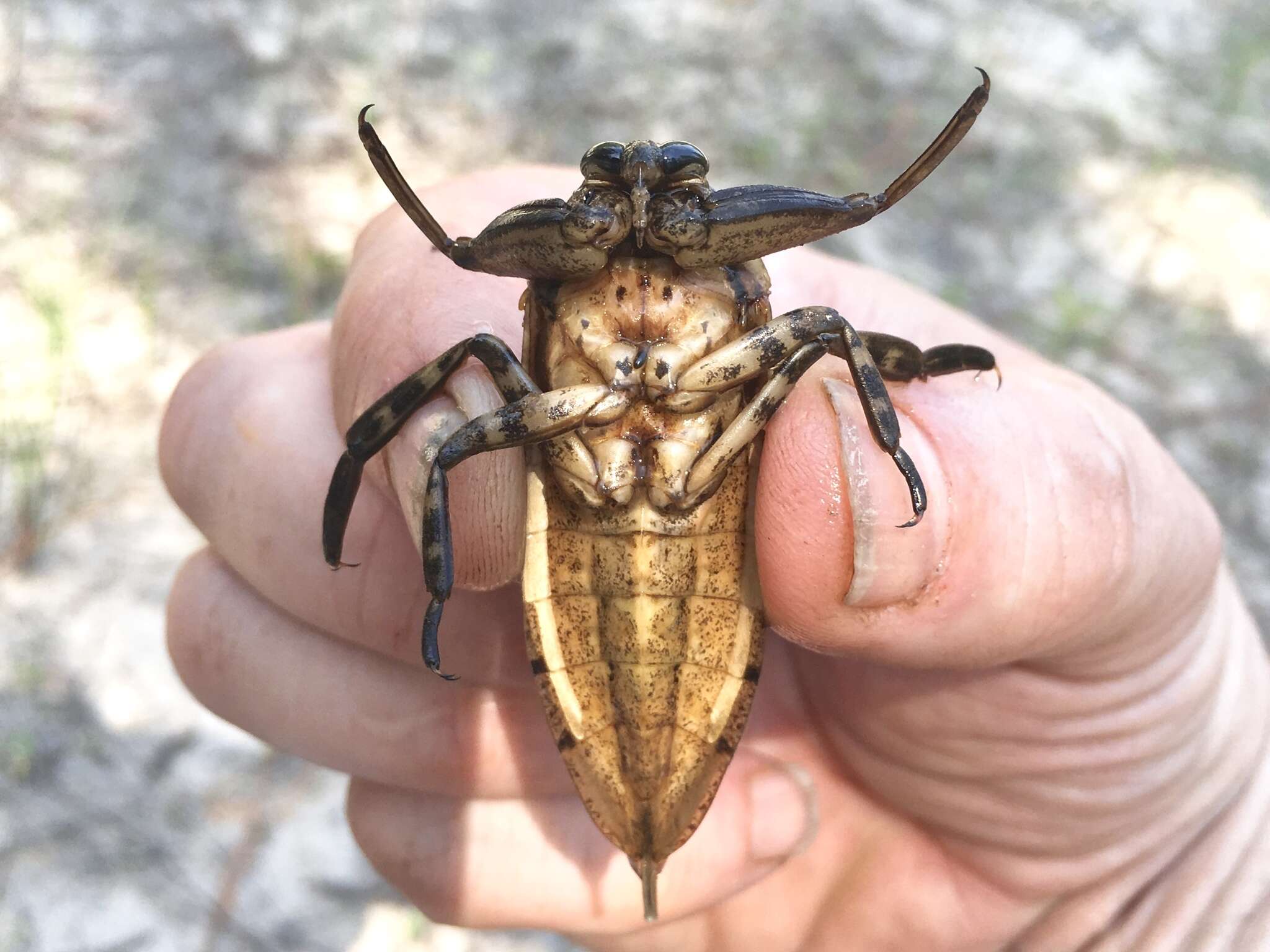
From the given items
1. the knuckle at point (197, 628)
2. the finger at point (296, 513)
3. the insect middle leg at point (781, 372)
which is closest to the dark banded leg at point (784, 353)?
the insect middle leg at point (781, 372)

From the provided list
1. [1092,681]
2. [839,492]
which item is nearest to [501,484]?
[839,492]

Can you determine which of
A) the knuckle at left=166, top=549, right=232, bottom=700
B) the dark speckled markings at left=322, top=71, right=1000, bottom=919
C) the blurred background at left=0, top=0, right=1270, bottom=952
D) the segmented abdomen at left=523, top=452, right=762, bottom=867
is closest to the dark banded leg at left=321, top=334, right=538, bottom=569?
A: the dark speckled markings at left=322, top=71, right=1000, bottom=919

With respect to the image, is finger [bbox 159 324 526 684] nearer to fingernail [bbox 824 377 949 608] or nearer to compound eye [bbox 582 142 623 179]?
compound eye [bbox 582 142 623 179]

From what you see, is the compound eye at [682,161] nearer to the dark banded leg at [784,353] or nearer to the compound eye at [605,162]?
the compound eye at [605,162]

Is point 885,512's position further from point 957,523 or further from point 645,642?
point 645,642

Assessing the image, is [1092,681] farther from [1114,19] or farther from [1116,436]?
[1114,19]
